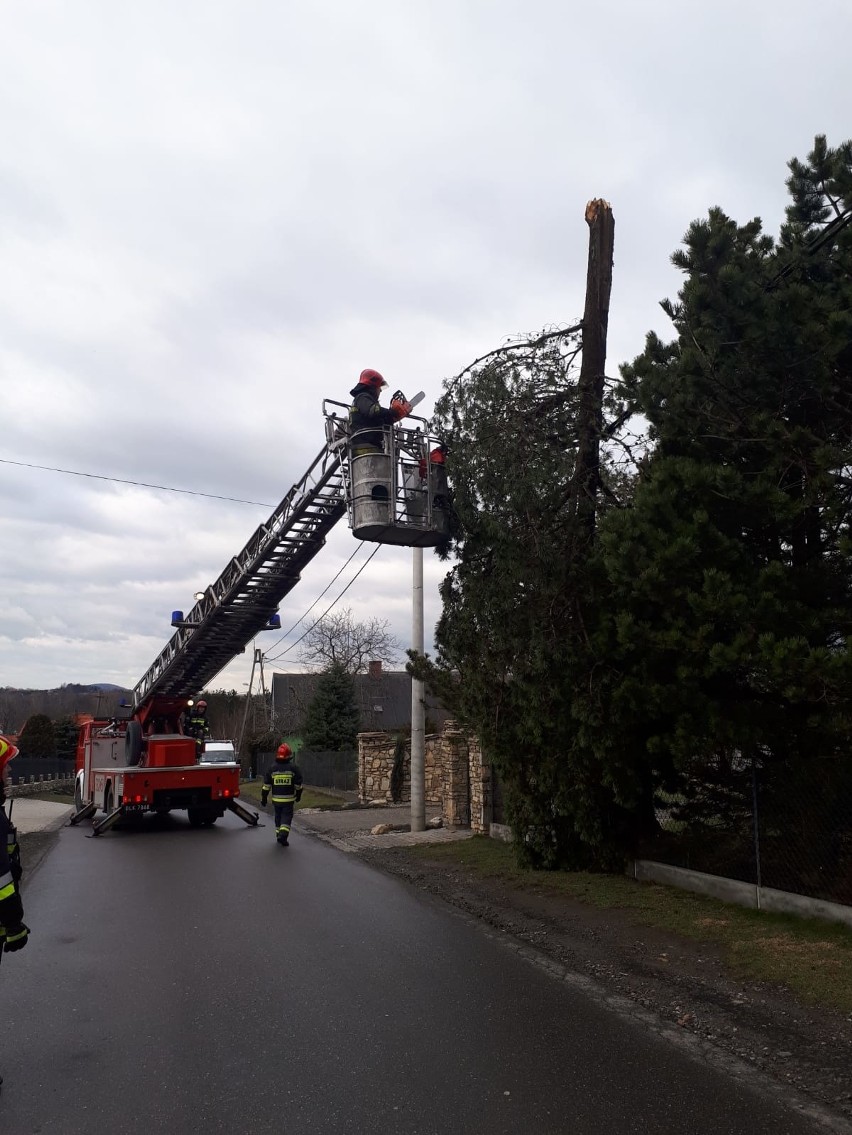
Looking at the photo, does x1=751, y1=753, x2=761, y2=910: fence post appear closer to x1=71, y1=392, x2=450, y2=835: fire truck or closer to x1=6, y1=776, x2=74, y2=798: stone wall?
→ x1=71, y1=392, x2=450, y2=835: fire truck

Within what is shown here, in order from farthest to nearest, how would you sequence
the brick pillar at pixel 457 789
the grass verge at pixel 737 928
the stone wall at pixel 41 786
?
the stone wall at pixel 41 786 → the brick pillar at pixel 457 789 → the grass verge at pixel 737 928

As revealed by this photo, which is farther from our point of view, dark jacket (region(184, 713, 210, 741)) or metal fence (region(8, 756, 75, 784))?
metal fence (region(8, 756, 75, 784))

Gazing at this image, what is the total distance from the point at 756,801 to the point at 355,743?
26678mm

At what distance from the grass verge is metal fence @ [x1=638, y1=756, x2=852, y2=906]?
1.69ft

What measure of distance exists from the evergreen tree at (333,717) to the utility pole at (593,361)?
1007 inches

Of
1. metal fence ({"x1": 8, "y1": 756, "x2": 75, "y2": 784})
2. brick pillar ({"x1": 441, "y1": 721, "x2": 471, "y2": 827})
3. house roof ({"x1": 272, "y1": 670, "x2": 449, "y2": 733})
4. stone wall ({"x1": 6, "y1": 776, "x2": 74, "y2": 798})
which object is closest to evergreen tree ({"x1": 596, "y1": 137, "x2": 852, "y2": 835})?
brick pillar ({"x1": 441, "y1": 721, "x2": 471, "y2": 827})

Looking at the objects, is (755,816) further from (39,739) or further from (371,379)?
(39,739)

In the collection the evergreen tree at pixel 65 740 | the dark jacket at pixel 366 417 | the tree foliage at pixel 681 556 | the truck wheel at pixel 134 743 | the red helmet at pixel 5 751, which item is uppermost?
the dark jacket at pixel 366 417

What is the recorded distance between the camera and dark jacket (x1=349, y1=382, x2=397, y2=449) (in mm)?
11188

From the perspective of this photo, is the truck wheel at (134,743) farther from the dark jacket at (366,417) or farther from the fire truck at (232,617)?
the dark jacket at (366,417)

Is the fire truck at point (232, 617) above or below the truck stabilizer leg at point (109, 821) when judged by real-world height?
above

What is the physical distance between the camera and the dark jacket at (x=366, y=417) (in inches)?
440

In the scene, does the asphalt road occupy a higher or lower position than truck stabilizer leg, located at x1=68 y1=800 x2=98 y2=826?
higher

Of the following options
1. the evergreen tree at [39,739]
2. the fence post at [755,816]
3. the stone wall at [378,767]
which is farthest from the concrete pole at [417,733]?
the evergreen tree at [39,739]
